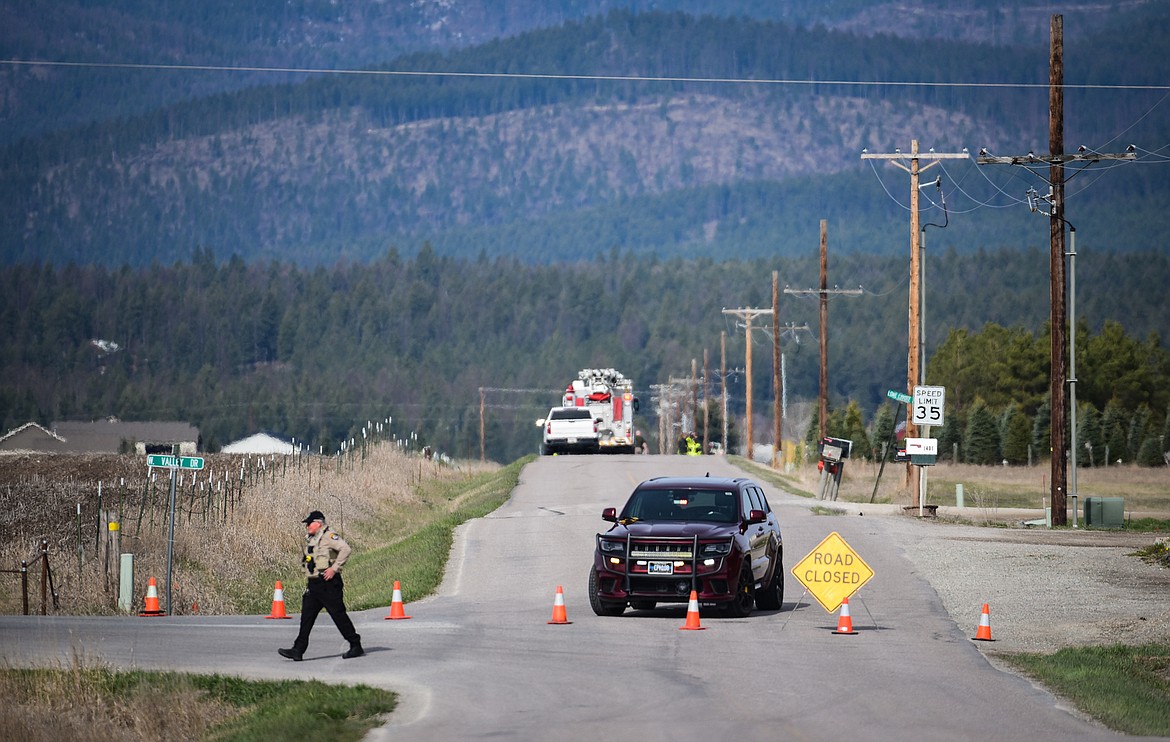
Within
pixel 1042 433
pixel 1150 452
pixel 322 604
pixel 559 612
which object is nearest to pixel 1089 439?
pixel 1042 433

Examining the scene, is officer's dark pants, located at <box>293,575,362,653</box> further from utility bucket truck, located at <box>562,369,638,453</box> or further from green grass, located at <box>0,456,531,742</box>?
utility bucket truck, located at <box>562,369,638,453</box>

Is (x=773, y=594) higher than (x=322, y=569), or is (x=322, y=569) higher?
(x=322, y=569)

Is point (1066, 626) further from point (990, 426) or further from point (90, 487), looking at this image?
point (990, 426)

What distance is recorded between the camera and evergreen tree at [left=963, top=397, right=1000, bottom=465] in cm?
10531

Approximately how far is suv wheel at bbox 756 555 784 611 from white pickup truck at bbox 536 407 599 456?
46.8m

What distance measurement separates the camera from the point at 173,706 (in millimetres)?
15719

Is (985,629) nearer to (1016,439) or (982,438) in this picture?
(1016,439)

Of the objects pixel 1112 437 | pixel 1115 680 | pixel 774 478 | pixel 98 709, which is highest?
pixel 1112 437

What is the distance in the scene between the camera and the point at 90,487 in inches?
1865

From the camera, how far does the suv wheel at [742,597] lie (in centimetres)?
2211

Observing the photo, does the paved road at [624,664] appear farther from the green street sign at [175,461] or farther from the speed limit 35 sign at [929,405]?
the speed limit 35 sign at [929,405]

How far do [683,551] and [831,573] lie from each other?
1866 millimetres

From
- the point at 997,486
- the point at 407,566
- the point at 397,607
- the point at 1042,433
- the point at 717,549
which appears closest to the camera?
the point at 717,549

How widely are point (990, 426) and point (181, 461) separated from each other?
86026 millimetres
